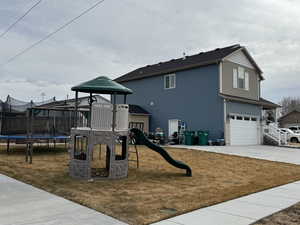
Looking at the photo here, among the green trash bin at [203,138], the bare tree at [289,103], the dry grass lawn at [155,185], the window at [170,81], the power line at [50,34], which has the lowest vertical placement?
the dry grass lawn at [155,185]

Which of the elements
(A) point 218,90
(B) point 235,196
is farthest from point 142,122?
(B) point 235,196

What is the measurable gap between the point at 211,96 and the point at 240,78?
10.9ft

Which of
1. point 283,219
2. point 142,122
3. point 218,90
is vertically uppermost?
point 218,90

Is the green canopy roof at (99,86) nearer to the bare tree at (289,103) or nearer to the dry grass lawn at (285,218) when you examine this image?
the dry grass lawn at (285,218)

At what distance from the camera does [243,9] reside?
1073cm

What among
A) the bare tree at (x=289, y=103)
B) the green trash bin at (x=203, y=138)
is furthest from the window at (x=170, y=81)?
the bare tree at (x=289, y=103)

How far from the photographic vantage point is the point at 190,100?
65.8 ft

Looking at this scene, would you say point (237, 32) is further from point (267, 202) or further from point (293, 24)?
point (267, 202)

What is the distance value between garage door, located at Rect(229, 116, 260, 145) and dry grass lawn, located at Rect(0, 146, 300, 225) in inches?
345

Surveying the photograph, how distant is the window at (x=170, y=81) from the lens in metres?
21.3

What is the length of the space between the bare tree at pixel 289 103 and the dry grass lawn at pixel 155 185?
6291 cm

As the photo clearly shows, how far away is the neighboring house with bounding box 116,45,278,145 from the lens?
61.3 feet

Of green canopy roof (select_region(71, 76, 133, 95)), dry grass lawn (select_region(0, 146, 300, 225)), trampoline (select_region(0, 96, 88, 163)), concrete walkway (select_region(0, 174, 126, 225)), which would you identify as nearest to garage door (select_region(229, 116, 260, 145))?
dry grass lawn (select_region(0, 146, 300, 225))

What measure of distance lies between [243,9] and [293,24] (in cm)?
394
